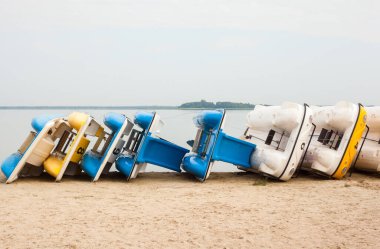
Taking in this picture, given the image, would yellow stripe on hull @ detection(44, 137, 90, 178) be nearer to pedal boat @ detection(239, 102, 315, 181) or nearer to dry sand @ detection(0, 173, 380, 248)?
dry sand @ detection(0, 173, 380, 248)

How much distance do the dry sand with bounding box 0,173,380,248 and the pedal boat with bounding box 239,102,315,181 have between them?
70 cm

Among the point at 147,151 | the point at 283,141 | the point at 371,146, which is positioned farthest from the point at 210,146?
the point at 371,146

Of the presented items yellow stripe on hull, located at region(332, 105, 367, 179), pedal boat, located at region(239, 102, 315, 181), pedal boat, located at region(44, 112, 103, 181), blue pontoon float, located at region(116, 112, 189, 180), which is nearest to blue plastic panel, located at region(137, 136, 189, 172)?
blue pontoon float, located at region(116, 112, 189, 180)

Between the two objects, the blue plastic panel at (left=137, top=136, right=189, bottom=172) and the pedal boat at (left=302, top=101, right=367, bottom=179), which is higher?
the pedal boat at (left=302, top=101, right=367, bottom=179)

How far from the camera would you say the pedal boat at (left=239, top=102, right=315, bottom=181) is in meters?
8.24

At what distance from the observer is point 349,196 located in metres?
6.31

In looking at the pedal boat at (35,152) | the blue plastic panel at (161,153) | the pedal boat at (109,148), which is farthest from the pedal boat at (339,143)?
the pedal boat at (35,152)

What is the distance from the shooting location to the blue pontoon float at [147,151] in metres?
8.48

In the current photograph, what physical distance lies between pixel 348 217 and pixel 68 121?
19.3 ft

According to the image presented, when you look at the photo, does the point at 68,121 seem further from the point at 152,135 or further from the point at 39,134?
the point at 152,135

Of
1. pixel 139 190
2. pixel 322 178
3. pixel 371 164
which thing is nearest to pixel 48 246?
pixel 139 190

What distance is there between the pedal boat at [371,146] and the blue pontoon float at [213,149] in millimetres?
2630

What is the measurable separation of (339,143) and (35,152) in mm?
6368

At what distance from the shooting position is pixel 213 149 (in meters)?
8.30
